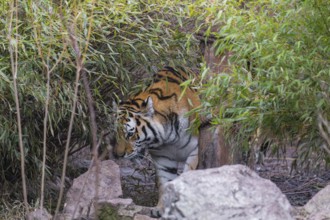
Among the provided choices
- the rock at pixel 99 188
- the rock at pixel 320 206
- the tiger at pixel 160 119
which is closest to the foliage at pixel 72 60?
the tiger at pixel 160 119

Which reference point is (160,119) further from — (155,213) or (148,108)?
(155,213)

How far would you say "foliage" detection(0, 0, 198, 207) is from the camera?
18.3 feet

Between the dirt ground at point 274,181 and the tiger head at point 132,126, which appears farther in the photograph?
the dirt ground at point 274,181

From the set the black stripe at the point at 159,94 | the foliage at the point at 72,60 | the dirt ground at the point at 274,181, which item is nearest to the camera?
the foliage at the point at 72,60

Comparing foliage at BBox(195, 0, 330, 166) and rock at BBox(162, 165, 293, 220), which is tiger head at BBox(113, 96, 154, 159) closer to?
foliage at BBox(195, 0, 330, 166)

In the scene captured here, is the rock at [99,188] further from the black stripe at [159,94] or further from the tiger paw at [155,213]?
the black stripe at [159,94]

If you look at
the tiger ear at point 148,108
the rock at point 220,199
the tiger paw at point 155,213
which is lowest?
the tiger paw at point 155,213

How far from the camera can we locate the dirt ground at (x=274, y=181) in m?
6.95

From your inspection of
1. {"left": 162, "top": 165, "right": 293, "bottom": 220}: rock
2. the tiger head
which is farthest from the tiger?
{"left": 162, "top": 165, "right": 293, "bottom": 220}: rock

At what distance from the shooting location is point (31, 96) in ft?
19.2

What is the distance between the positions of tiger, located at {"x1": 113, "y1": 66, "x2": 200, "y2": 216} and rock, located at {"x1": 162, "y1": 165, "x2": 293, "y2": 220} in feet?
11.7

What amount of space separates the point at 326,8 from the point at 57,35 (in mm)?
1981

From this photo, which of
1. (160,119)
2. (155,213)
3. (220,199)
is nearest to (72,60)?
(160,119)

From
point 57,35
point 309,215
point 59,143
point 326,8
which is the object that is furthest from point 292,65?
point 59,143
